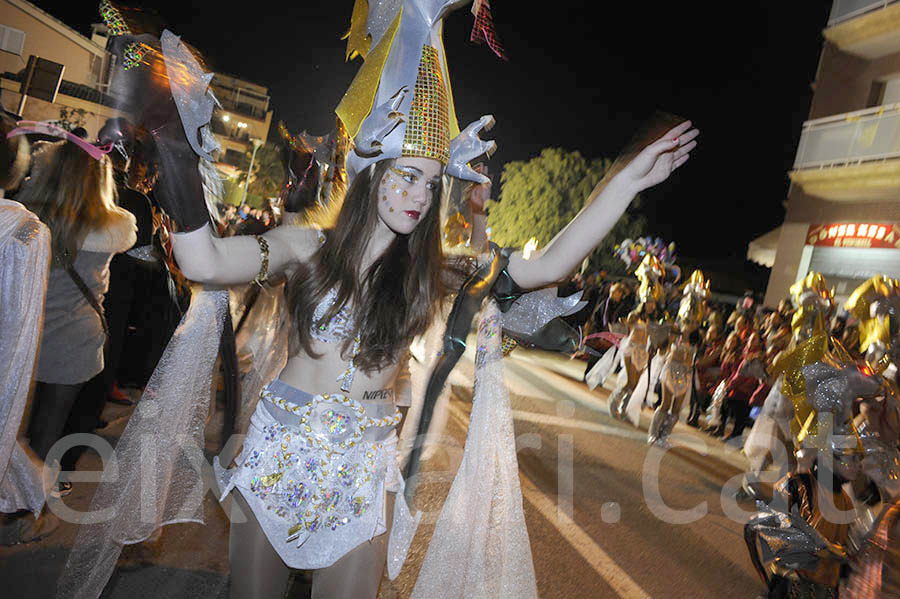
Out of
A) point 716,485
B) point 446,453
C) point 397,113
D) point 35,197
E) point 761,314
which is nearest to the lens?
point 397,113

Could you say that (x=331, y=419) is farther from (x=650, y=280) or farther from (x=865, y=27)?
(x=865, y=27)

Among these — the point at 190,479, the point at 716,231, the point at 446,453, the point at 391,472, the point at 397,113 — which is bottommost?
the point at 446,453

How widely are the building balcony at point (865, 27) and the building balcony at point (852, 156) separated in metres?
1.77

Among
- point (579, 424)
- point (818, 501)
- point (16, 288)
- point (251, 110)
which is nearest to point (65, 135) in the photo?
point (16, 288)

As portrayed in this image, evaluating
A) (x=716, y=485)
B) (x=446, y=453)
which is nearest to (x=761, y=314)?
(x=716, y=485)

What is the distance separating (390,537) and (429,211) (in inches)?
44.6

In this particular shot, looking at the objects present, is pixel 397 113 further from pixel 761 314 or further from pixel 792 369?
pixel 761 314

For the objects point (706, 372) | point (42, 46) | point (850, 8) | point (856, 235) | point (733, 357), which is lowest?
point (706, 372)

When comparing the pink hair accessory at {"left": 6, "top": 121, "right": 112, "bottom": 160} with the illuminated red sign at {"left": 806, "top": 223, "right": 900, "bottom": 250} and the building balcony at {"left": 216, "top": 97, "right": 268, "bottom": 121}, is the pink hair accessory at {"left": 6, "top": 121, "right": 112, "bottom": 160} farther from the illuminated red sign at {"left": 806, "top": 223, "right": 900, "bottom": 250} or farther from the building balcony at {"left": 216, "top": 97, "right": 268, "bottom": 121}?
the building balcony at {"left": 216, "top": 97, "right": 268, "bottom": 121}

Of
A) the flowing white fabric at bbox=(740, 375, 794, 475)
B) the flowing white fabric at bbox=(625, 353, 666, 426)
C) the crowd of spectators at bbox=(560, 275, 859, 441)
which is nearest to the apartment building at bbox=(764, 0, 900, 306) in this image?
the crowd of spectators at bbox=(560, 275, 859, 441)

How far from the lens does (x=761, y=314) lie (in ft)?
40.7

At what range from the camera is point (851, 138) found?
1680 centimetres

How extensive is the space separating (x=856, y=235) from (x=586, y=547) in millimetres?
14977

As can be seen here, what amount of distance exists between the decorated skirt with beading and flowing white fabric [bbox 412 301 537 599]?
0.73 ft
